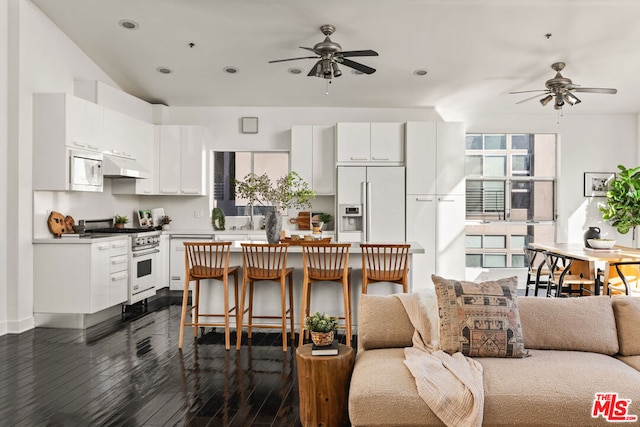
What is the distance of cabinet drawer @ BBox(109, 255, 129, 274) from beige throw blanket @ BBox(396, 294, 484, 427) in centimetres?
397

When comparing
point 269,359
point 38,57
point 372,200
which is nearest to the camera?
point 269,359

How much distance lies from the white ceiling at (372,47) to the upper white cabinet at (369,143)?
0.52 m

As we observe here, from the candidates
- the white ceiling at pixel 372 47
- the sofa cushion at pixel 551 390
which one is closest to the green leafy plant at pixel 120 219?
the white ceiling at pixel 372 47

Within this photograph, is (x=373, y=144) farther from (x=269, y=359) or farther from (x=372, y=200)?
(x=269, y=359)

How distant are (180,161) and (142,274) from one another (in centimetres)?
185

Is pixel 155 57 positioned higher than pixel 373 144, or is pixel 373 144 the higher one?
pixel 155 57

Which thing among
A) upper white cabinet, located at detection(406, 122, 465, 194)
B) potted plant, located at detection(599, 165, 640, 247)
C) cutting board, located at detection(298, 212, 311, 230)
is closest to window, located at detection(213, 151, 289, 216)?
cutting board, located at detection(298, 212, 311, 230)

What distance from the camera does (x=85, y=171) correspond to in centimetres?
531

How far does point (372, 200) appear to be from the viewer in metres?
6.76

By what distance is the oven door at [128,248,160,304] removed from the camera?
5742mm

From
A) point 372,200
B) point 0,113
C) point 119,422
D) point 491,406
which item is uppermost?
point 0,113

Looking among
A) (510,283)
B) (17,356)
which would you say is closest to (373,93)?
(510,283)

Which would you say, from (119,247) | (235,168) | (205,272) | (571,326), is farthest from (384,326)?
(235,168)

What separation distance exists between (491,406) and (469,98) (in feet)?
18.9
